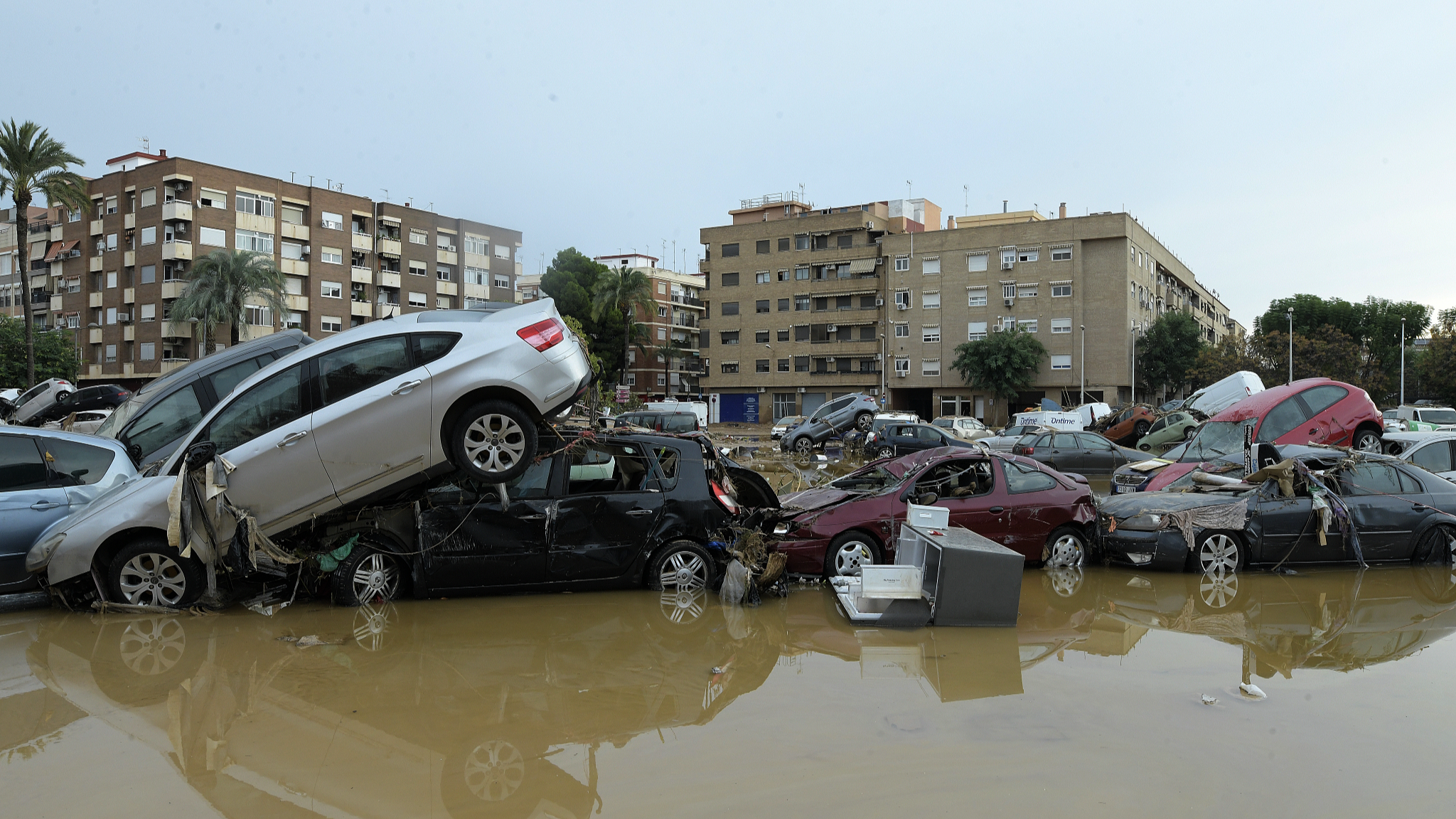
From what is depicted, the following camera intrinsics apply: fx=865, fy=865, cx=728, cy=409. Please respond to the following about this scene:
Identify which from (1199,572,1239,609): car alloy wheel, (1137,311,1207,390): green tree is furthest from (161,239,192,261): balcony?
(1137,311,1207,390): green tree

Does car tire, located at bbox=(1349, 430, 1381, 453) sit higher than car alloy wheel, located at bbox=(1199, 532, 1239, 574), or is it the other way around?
car tire, located at bbox=(1349, 430, 1381, 453)

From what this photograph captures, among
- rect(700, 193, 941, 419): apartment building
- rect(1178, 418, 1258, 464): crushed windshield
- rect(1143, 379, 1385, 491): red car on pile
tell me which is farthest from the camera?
rect(700, 193, 941, 419): apartment building

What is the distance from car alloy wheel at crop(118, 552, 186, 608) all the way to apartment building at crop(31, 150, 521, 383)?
41082mm

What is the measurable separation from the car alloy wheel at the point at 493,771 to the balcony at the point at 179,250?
5651 centimetres

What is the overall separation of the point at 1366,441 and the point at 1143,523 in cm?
1004

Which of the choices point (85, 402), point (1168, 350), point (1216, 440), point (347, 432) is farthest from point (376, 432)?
point (1168, 350)

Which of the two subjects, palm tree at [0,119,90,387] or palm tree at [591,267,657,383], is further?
palm tree at [591,267,657,383]

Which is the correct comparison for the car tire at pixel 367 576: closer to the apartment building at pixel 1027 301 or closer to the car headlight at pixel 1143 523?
the car headlight at pixel 1143 523

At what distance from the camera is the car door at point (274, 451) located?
6.88 metres

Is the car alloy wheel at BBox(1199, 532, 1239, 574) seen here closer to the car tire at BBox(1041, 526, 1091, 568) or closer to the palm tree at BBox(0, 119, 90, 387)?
the car tire at BBox(1041, 526, 1091, 568)

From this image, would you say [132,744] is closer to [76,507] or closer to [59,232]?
[76,507]

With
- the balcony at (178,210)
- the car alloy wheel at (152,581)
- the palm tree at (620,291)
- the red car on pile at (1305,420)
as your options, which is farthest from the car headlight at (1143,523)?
the balcony at (178,210)

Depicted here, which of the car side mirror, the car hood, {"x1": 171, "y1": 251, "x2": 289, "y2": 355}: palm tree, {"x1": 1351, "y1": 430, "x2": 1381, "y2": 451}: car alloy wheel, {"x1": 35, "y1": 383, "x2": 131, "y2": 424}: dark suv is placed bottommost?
the car hood

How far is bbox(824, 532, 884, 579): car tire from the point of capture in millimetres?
8539
